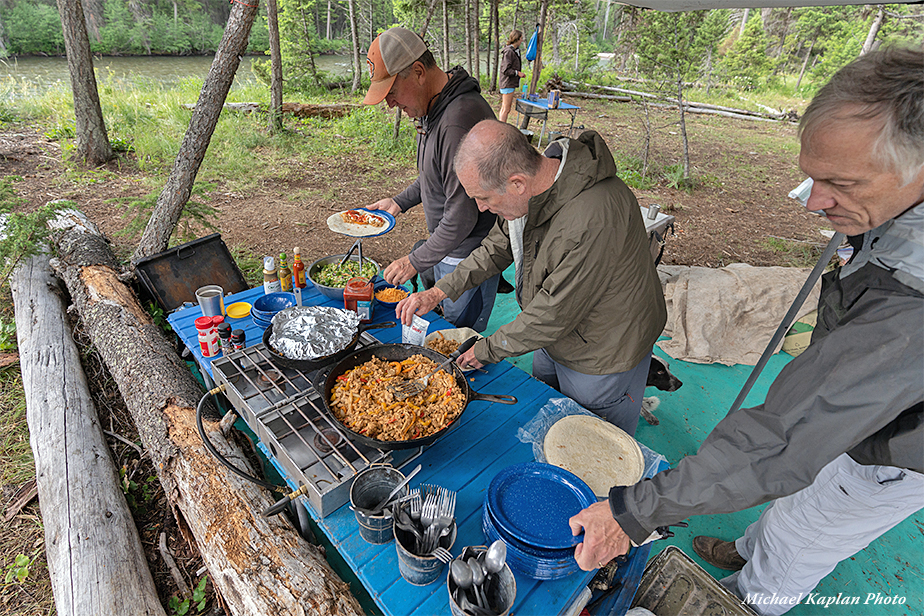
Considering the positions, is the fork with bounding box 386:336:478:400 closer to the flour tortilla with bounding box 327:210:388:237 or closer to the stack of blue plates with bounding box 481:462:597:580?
the stack of blue plates with bounding box 481:462:597:580

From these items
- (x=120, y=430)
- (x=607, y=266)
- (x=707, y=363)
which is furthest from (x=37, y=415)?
(x=707, y=363)

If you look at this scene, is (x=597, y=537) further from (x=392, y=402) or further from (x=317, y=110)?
(x=317, y=110)

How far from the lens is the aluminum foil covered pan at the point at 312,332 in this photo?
230 centimetres

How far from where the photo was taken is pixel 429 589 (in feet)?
5.17

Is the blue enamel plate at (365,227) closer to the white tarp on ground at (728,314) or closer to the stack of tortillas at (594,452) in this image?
the stack of tortillas at (594,452)

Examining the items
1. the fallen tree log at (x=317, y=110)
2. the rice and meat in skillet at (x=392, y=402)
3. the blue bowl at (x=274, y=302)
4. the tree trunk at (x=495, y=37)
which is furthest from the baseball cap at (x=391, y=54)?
the tree trunk at (x=495, y=37)

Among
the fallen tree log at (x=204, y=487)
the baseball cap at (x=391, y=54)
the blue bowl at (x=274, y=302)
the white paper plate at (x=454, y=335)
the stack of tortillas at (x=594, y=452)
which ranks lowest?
the fallen tree log at (x=204, y=487)

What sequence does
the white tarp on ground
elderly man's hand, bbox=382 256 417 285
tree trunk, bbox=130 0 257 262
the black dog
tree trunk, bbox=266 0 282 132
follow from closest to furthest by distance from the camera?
1. elderly man's hand, bbox=382 256 417 285
2. the black dog
3. tree trunk, bbox=130 0 257 262
4. the white tarp on ground
5. tree trunk, bbox=266 0 282 132

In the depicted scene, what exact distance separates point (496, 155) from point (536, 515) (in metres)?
1.56

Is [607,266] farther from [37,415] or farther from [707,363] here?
[37,415]

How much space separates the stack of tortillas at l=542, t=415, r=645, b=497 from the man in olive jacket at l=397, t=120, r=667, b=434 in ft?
1.36

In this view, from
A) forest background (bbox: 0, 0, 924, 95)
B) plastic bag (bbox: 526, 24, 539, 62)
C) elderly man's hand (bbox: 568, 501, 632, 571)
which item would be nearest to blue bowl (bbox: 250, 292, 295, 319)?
elderly man's hand (bbox: 568, 501, 632, 571)

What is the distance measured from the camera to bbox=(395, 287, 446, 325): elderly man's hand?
2.71 metres

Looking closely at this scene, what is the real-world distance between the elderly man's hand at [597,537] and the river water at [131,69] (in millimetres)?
17384
